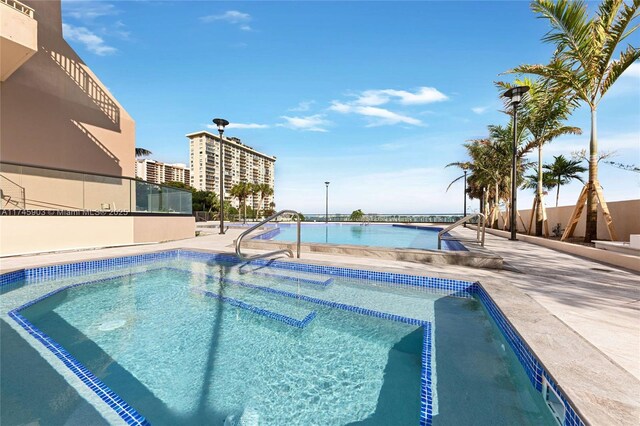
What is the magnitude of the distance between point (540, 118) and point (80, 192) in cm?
1647

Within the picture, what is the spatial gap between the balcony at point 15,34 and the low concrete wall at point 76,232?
5124 mm

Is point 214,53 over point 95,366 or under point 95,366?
over

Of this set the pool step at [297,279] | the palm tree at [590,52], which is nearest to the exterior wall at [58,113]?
the pool step at [297,279]

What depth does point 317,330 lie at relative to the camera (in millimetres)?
3385

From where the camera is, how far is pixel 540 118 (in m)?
10.1

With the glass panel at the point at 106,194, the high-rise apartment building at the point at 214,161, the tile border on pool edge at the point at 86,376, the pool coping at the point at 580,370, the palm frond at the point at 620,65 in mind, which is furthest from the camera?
the high-rise apartment building at the point at 214,161

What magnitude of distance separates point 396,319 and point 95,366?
11.0ft

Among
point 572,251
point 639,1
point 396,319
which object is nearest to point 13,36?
point 396,319

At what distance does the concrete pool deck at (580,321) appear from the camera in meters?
1.45

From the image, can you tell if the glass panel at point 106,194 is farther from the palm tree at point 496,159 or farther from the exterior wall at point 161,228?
the palm tree at point 496,159

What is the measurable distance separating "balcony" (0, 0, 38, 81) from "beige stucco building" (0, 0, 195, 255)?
0.08 ft

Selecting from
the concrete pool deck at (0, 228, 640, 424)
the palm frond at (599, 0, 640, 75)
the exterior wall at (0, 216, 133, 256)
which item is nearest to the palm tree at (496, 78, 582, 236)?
the palm frond at (599, 0, 640, 75)

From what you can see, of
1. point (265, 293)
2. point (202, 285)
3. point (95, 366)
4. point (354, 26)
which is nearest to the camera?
point (95, 366)

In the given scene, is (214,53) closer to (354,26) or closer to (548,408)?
(354,26)
